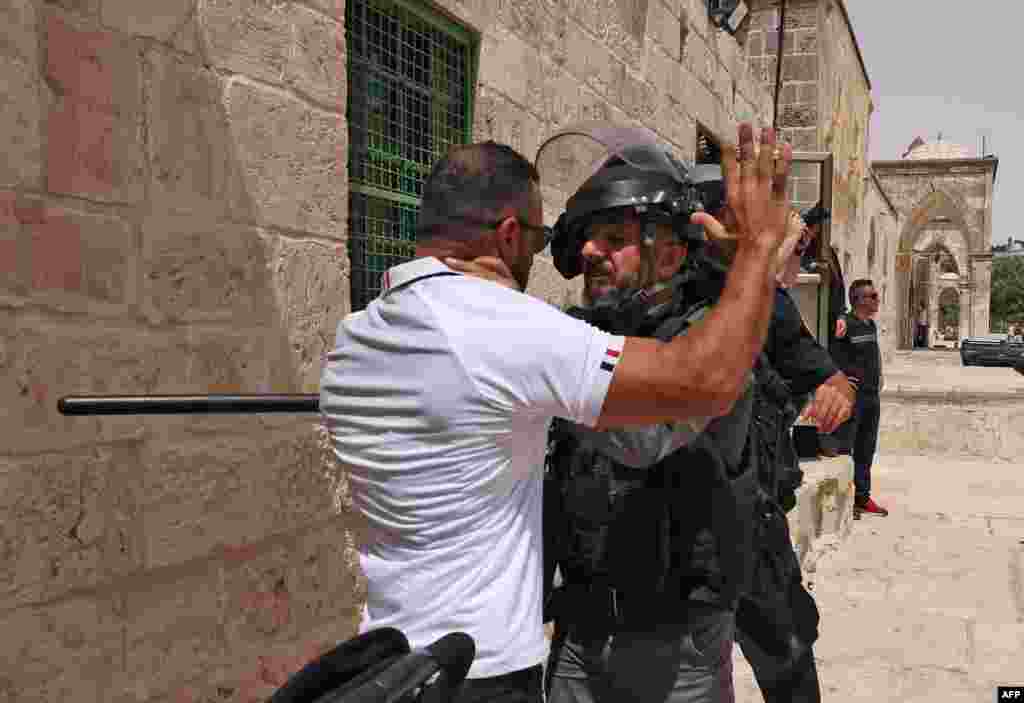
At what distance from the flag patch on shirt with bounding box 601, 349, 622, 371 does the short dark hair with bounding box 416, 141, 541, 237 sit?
0.35 metres

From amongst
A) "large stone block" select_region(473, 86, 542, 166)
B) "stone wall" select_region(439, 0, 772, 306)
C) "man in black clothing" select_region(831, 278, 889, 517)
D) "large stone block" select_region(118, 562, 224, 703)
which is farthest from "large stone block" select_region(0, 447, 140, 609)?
"man in black clothing" select_region(831, 278, 889, 517)

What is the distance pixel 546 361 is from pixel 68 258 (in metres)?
1.42

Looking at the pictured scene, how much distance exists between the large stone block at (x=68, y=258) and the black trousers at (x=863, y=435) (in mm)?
6081

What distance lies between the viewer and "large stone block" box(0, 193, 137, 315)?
1962mm

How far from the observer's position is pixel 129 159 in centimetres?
226

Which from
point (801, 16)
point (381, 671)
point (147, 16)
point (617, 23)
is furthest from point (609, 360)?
point (801, 16)

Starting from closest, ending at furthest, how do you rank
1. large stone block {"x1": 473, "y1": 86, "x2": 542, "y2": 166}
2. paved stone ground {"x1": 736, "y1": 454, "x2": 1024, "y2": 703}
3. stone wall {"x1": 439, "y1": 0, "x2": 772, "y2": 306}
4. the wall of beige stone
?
paved stone ground {"x1": 736, "y1": 454, "x2": 1024, "y2": 703}
large stone block {"x1": 473, "y1": 86, "x2": 542, "y2": 166}
stone wall {"x1": 439, "y1": 0, "x2": 772, "y2": 306}
the wall of beige stone

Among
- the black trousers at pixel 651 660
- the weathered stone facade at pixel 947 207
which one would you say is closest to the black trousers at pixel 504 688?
the black trousers at pixel 651 660

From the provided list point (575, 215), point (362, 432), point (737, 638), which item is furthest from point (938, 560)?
point (362, 432)

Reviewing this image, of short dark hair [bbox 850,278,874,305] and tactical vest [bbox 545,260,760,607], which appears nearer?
tactical vest [bbox 545,260,760,607]

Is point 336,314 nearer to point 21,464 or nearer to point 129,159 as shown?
point 129,159

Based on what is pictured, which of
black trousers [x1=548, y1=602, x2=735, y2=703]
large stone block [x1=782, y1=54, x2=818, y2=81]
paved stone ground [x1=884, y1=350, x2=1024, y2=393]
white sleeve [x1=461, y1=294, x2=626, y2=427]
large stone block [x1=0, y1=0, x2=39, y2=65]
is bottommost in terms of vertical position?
paved stone ground [x1=884, y1=350, x2=1024, y2=393]

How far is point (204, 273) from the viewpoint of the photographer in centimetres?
251

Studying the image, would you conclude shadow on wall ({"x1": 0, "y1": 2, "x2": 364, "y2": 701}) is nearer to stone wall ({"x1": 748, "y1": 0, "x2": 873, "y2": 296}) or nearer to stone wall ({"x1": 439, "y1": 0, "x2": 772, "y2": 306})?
stone wall ({"x1": 439, "y1": 0, "x2": 772, "y2": 306})
